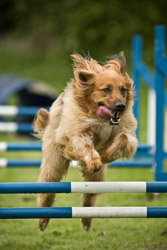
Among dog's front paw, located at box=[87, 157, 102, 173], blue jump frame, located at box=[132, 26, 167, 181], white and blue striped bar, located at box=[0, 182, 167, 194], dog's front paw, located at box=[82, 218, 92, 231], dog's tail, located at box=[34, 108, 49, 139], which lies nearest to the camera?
white and blue striped bar, located at box=[0, 182, 167, 194]

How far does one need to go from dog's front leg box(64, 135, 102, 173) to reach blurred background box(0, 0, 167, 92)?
15723mm

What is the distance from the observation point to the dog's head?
4.15 metres

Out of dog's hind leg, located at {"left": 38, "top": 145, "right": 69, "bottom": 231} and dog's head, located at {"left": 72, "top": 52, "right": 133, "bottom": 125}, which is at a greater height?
dog's head, located at {"left": 72, "top": 52, "right": 133, "bottom": 125}

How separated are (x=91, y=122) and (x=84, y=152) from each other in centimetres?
35

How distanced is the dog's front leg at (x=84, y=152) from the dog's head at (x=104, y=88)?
251 millimetres

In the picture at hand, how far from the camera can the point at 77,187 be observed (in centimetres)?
377

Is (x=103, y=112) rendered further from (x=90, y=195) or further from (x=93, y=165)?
(x=90, y=195)

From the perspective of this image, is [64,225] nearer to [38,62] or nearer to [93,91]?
[93,91]

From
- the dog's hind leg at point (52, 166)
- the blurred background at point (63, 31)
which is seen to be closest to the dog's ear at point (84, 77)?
the dog's hind leg at point (52, 166)

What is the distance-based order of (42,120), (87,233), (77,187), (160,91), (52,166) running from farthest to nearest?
1. (160,91)
2. (42,120)
3. (87,233)
4. (52,166)
5. (77,187)

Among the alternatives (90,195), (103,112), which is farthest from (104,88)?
(90,195)

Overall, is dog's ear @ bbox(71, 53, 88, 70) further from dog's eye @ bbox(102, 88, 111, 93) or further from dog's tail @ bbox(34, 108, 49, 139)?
dog's tail @ bbox(34, 108, 49, 139)

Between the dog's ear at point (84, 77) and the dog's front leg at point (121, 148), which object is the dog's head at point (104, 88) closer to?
the dog's ear at point (84, 77)

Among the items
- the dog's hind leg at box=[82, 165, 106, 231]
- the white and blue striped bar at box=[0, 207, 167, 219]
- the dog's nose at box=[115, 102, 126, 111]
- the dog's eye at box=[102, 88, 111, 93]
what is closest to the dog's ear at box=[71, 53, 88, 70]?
the dog's eye at box=[102, 88, 111, 93]
